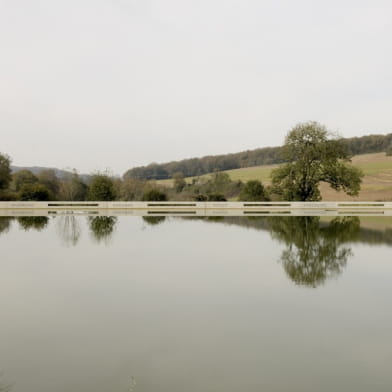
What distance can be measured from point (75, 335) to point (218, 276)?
483 centimetres

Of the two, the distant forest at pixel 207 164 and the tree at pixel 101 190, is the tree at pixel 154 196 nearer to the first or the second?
the tree at pixel 101 190

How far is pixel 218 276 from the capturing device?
10.1 m

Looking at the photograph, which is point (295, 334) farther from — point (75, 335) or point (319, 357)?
point (75, 335)

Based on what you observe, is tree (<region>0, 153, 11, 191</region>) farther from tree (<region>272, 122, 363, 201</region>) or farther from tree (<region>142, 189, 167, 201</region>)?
tree (<region>272, 122, 363, 201</region>)

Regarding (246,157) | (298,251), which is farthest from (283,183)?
(246,157)

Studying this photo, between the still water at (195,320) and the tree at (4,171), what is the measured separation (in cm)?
4584

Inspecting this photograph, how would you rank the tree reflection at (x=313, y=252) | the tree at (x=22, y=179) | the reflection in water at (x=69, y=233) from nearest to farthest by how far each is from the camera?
the tree reflection at (x=313, y=252) < the reflection in water at (x=69, y=233) < the tree at (x=22, y=179)

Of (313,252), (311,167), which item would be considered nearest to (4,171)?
(311,167)

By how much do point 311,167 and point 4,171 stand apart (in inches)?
1748

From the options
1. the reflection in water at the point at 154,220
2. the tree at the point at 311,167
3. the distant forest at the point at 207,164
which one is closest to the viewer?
the reflection in water at the point at 154,220

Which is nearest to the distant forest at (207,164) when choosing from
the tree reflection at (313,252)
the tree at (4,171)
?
the tree at (4,171)

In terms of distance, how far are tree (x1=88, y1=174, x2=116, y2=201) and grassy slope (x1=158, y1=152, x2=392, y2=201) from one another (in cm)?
2059

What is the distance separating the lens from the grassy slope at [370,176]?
65312 mm

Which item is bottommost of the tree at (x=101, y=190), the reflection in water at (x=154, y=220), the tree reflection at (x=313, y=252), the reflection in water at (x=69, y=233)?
the tree reflection at (x=313, y=252)
